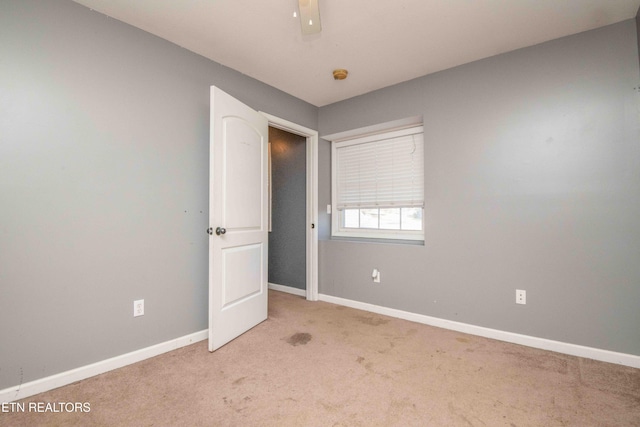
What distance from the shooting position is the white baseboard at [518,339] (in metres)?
2.00

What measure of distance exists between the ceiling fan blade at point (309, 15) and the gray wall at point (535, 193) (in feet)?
5.14

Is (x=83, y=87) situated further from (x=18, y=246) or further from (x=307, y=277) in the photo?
(x=307, y=277)

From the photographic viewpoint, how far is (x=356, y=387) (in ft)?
5.69

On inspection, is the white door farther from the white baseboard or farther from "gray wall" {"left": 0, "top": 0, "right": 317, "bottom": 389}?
the white baseboard

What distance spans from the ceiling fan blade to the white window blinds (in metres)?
1.75

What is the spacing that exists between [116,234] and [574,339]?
341 centimetres

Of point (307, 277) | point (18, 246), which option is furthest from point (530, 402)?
point (18, 246)

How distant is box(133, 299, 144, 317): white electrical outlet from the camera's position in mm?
2057

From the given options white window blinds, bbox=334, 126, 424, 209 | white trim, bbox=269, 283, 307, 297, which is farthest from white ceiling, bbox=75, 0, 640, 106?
white trim, bbox=269, 283, 307, 297

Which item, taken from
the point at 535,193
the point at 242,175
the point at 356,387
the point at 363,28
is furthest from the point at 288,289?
the point at 363,28

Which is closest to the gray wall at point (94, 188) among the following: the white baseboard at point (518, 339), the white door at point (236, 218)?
the white door at point (236, 218)

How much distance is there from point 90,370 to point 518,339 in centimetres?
313

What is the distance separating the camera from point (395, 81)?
2.94 meters

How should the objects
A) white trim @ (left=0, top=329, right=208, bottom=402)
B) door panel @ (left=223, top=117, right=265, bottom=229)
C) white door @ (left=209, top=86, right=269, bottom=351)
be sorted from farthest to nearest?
door panel @ (left=223, top=117, right=265, bottom=229)
white door @ (left=209, top=86, right=269, bottom=351)
white trim @ (left=0, top=329, right=208, bottom=402)
